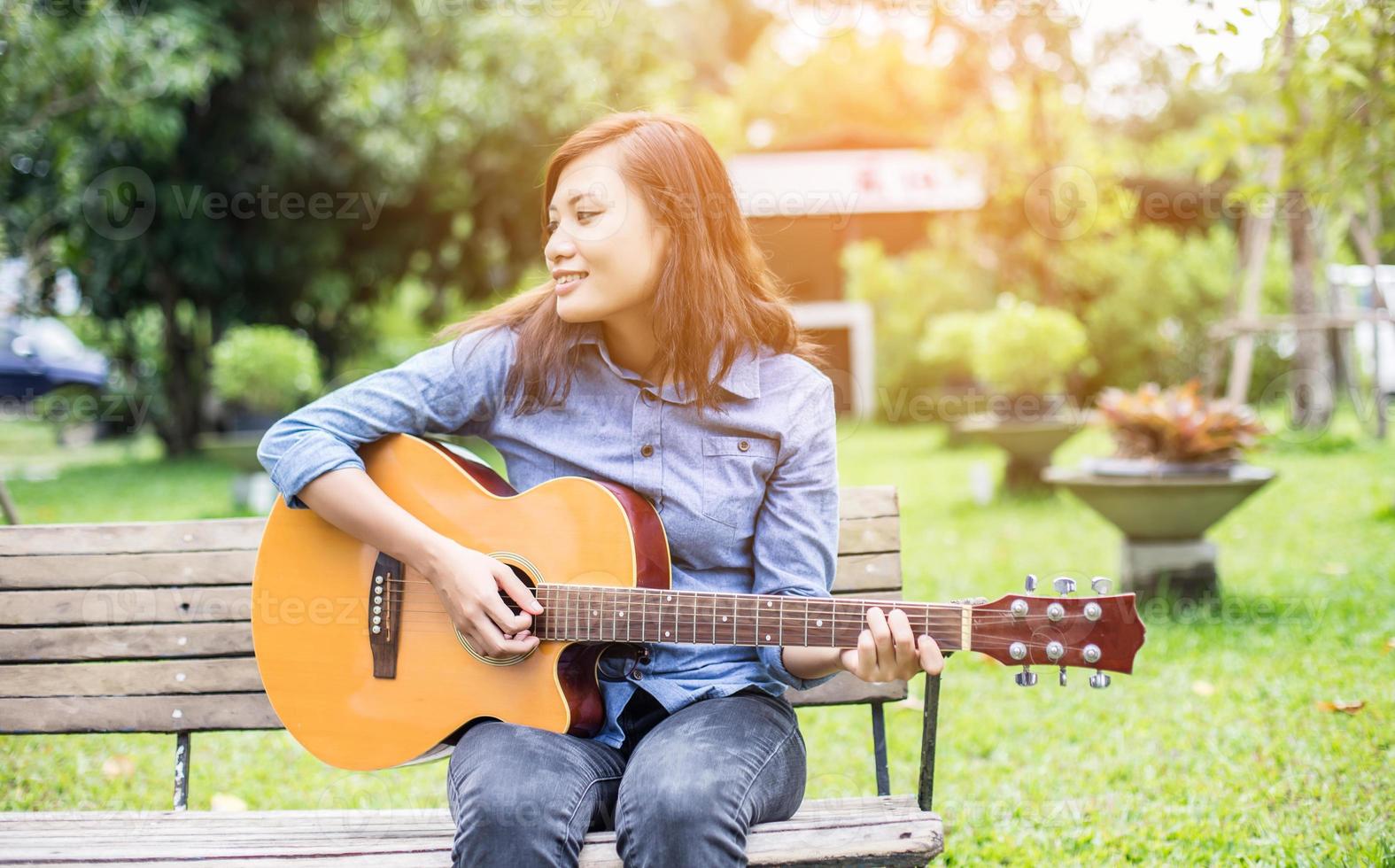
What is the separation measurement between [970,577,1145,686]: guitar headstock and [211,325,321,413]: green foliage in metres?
8.27

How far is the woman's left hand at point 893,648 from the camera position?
6.51ft

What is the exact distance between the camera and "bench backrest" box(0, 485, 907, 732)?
8.48 ft

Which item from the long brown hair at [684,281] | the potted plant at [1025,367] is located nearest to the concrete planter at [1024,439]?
the potted plant at [1025,367]

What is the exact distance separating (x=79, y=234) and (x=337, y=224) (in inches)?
107

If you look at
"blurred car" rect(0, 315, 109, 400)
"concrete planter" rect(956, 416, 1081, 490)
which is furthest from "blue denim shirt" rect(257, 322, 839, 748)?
"blurred car" rect(0, 315, 109, 400)

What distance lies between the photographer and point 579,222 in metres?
2.28

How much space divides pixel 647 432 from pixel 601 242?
41 centimetres

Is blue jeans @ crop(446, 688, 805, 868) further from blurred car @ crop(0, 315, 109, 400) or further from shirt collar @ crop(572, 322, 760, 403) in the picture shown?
blurred car @ crop(0, 315, 109, 400)

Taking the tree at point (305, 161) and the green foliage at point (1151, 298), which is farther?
the green foliage at point (1151, 298)

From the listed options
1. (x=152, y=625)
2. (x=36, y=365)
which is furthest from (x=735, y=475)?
(x=36, y=365)

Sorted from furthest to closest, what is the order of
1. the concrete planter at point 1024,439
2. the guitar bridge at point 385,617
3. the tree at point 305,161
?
the tree at point 305,161 → the concrete planter at point 1024,439 → the guitar bridge at point 385,617

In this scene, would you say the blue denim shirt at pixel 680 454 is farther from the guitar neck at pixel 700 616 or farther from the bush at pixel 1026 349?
the bush at pixel 1026 349

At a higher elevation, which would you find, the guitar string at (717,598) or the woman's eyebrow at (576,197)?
the woman's eyebrow at (576,197)

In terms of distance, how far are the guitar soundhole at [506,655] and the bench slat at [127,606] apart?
2.38 ft
